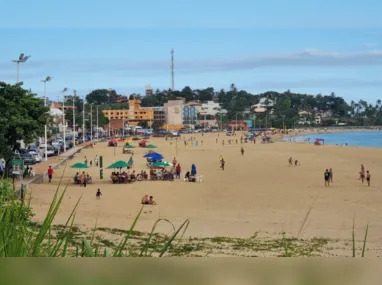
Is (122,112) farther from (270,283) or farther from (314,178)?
(270,283)

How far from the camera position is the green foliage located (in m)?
25.2

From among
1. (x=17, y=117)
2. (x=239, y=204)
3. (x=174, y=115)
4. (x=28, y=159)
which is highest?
(x=174, y=115)

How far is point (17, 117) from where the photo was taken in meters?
25.7

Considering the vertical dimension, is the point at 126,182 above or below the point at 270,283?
below

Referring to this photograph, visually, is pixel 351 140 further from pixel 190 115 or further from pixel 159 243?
pixel 159 243

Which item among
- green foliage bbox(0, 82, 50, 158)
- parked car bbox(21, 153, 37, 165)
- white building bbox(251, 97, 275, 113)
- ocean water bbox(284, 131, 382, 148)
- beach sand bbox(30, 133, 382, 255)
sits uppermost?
white building bbox(251, 97, 275, 113)

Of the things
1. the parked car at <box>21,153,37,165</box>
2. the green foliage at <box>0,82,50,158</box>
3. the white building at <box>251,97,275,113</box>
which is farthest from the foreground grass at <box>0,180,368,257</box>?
the white building at <box>251,97,275,113</box>

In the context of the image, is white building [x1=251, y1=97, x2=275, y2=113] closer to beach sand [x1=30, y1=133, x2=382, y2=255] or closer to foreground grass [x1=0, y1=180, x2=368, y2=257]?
beach sand [x1=30, y1=133, x2=382, y2=255]

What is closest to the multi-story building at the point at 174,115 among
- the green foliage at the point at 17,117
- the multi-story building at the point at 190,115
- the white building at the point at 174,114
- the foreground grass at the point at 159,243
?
the white building at the point at 174,114

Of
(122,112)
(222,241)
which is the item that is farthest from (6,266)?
(122,112)

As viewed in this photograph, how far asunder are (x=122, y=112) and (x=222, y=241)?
137702mm

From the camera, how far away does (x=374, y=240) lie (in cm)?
1395

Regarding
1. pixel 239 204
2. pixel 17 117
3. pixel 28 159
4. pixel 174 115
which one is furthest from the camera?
pixel 174 115

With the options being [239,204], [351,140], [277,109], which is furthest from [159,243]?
[277,109]
